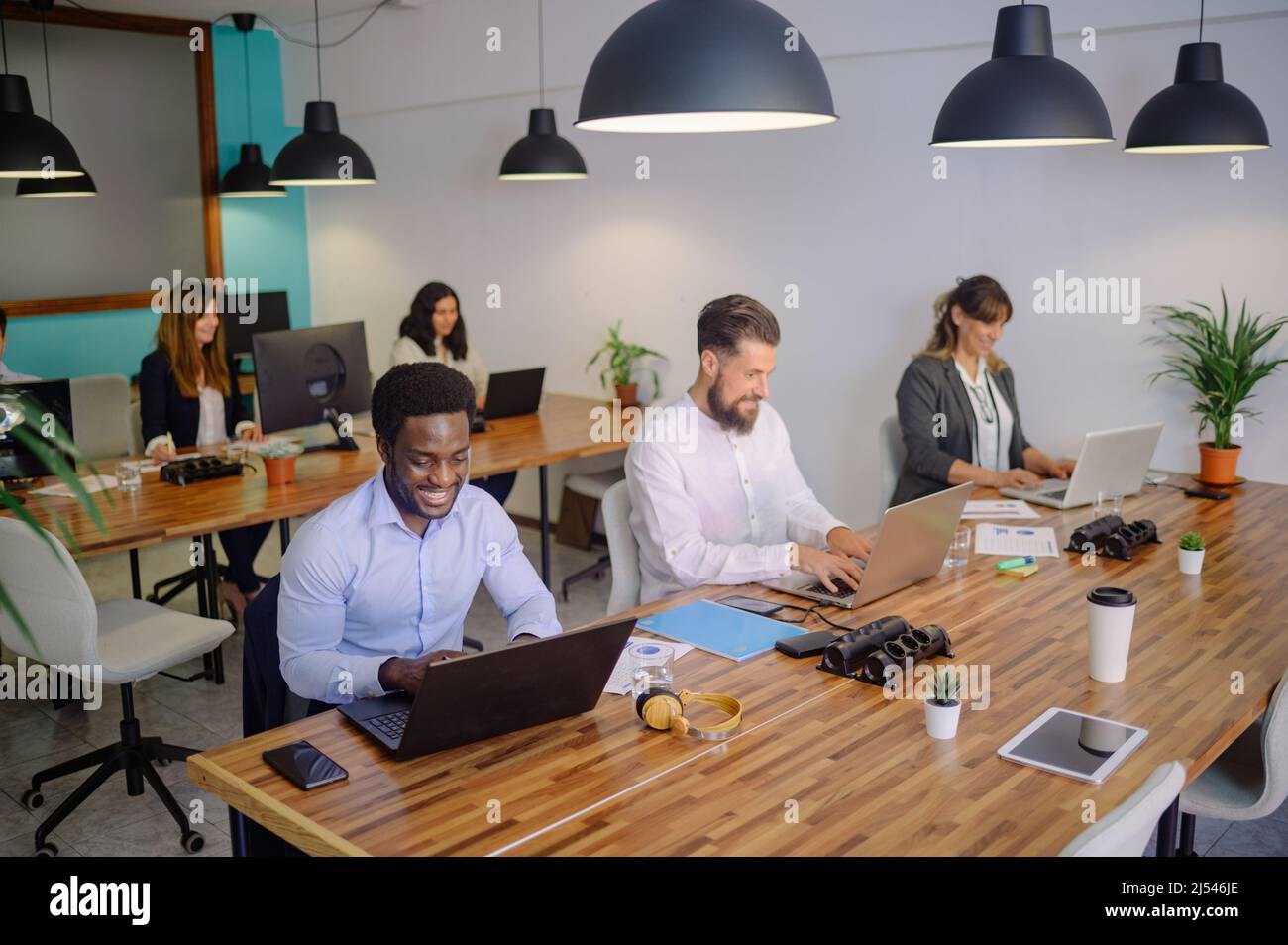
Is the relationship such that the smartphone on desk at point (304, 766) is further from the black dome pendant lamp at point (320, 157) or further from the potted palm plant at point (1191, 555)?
the black dome pendant lamp at point (320, 157)

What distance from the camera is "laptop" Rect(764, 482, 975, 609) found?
105 inches

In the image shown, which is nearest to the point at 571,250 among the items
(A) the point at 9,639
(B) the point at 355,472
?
(B) the point at 355,472

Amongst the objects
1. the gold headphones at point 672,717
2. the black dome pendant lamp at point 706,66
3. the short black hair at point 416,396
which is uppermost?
the black dome pendant lamp at point 706,66

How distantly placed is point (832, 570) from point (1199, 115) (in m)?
1.84

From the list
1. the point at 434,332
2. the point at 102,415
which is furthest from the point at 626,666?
the point at 102,415

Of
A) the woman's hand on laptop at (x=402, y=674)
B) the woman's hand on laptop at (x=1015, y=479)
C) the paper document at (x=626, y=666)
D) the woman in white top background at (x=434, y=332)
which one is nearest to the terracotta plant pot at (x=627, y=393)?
the woman in white top background at (x=434, y=332)

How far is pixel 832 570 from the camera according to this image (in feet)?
9.41

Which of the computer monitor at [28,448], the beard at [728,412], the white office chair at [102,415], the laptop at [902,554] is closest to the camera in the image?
the laptop at [902,554]

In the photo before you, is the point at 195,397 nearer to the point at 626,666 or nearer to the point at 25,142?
the point at 25,142

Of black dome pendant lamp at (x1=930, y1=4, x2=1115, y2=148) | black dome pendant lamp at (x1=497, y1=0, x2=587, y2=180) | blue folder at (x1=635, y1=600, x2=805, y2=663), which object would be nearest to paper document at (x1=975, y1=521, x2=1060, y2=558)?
blue folder at (x1=635, y1=600, x2=805, y2=663)

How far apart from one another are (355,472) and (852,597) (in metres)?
2.33

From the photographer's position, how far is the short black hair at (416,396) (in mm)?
2420

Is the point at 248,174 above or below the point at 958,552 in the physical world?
above

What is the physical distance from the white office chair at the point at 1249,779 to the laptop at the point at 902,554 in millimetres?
785
